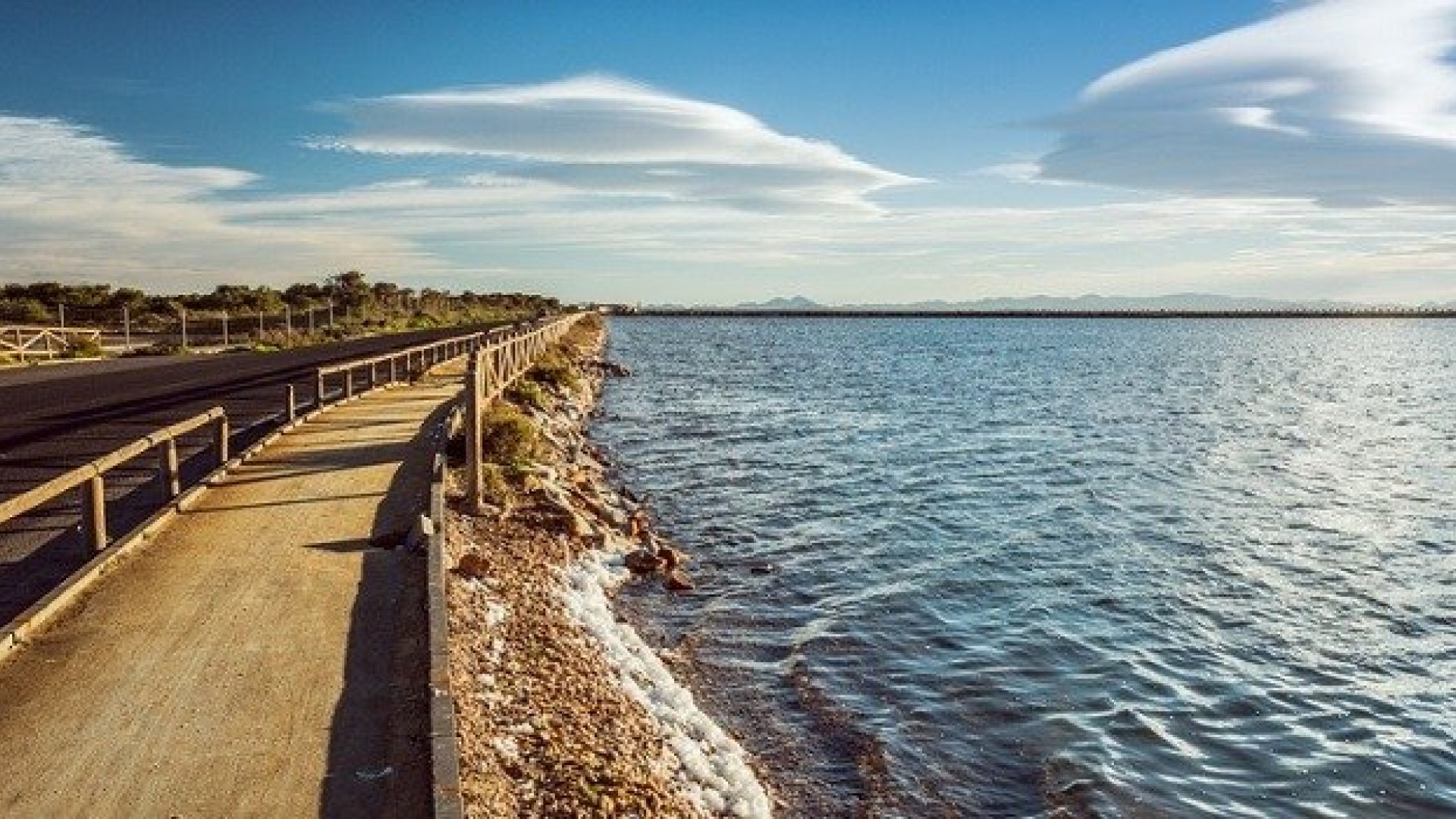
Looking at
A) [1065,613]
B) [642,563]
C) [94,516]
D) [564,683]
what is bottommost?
[1065,613]

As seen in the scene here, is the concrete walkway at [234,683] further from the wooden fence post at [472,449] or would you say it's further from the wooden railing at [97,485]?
the wooden fence post at [472,449]

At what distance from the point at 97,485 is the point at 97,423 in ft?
36.4

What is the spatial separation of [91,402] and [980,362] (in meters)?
67.3

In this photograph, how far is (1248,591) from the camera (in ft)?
49.9

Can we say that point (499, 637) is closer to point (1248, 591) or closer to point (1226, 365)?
point (1248, 591)

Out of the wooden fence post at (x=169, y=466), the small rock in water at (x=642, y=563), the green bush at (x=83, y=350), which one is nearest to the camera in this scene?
the wooden fence post at (x=169, y=466)

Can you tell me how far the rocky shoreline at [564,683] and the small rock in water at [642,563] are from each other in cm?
2

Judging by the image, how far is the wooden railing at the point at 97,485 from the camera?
8000 millimetres

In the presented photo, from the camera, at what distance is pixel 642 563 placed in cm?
1445

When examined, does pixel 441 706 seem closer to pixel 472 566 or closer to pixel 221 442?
pixel 472 566

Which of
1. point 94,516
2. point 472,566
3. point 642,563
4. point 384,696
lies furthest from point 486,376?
point 384,696

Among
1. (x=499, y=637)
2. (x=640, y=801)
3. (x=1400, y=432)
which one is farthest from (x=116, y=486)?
(x=1400, y=432)

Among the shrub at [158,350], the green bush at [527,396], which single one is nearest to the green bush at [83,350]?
the shrub at [158,350]

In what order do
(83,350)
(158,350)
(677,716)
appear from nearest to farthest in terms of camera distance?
(677,716) < (83,350) < (158,350)
